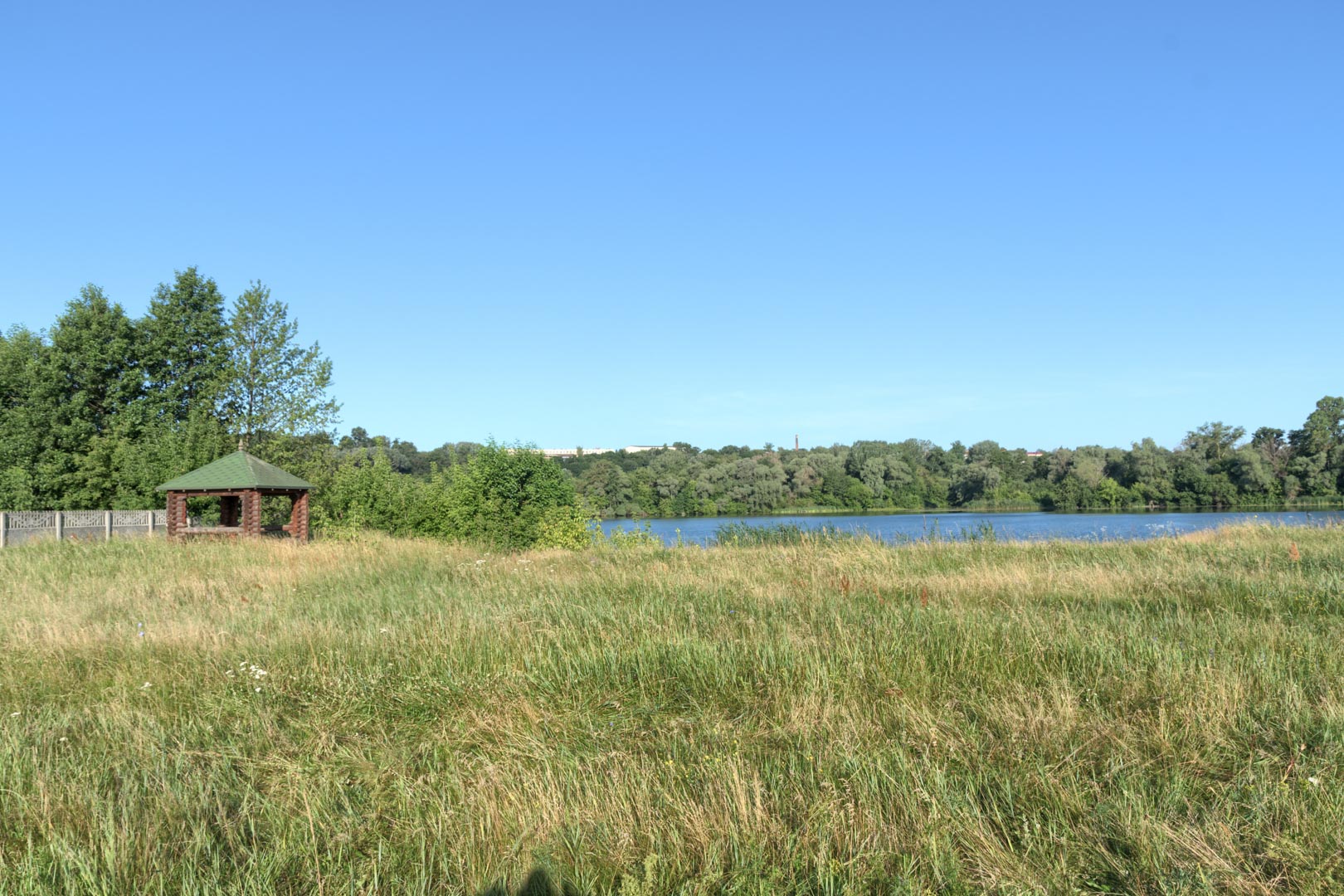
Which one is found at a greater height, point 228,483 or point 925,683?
point 228,483

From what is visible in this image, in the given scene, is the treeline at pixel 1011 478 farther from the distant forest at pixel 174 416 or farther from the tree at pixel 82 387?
the tree at pixel 82 387

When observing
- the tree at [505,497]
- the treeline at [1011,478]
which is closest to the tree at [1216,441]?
the treeline at [1011,478]

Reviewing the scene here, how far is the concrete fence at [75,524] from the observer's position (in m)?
22.2

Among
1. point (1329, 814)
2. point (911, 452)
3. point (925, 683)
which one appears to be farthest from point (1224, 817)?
point (911, 452)

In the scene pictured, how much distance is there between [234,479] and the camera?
21.7 metres

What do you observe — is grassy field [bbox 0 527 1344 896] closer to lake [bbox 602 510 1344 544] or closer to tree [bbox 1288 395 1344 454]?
lake [bbox 602 510 1344 544]

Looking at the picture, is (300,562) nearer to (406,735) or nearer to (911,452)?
(406,735)

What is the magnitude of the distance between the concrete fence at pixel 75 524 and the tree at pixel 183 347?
13.8 m

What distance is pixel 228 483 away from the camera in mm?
21625

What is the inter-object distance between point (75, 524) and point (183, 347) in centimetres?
1797

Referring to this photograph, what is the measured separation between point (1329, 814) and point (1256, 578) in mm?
6890

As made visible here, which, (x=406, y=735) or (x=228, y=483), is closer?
(x=406, y=735)

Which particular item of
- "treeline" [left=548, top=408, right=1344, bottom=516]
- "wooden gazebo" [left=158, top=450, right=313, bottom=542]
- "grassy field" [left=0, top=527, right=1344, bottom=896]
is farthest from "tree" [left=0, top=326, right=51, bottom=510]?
"grassy field" [left=0, top=527, right=1344, bottom=896]

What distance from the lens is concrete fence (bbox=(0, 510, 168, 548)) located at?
874 inches
